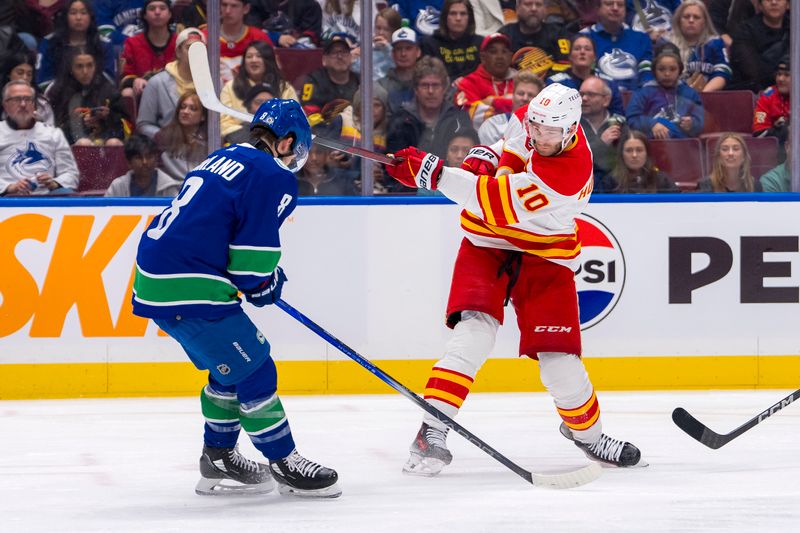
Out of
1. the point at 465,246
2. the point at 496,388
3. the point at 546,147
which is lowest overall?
the point at 496,388

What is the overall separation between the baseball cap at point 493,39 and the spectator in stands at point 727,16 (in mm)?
836

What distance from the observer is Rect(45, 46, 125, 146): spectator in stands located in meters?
4.92

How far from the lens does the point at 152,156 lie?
498cm

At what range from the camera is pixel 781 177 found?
5.11 metres

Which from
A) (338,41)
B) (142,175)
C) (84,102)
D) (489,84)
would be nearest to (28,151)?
(84,102)

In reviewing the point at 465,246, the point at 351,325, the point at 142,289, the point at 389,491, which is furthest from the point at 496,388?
the point at 142,289

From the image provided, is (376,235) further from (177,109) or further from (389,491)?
(389,491)

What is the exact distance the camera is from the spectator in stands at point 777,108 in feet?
16.8

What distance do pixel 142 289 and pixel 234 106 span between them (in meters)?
2.13

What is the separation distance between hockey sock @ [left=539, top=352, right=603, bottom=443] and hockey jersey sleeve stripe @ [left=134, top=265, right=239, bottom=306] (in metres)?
1.00

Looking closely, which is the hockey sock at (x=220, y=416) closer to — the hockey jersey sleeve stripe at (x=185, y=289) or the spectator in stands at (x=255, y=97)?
the hockey jersey sleeve stripe at (x=185, y=289)

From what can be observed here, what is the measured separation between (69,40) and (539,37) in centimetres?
185

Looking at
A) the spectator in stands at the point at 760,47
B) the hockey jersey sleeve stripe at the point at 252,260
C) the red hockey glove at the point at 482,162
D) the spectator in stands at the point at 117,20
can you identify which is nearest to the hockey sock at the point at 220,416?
the hockey jersey sleeve stripe at the point at 252,260

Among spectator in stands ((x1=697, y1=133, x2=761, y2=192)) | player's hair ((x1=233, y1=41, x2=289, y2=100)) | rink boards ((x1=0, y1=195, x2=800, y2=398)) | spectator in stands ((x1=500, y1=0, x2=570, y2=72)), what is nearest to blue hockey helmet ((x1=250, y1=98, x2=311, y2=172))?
rink boards ((x1=0, y1=195, x2=800, y2=398))
